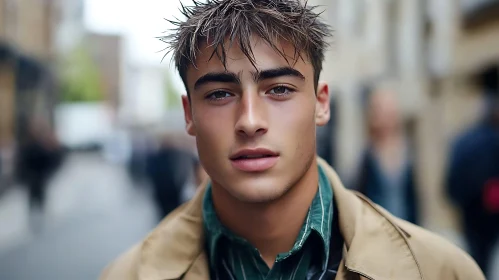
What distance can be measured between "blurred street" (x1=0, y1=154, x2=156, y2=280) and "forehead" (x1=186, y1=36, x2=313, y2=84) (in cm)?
701

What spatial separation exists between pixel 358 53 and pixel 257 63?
1887 centimetres

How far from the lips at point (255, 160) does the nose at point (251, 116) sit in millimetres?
54

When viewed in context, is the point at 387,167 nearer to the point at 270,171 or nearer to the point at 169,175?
the point at 270,171

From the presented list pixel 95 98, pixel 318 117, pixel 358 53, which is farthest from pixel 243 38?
pixel 95 98

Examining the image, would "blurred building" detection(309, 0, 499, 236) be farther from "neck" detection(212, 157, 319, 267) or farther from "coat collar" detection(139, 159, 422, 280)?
"neck" detection(212, 157, 319, 267)

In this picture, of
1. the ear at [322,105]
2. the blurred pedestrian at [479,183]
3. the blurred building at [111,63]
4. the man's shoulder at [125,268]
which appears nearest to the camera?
the ear at [322,105]

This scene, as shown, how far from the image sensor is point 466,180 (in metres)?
4.96

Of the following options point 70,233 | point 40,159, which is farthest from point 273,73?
point 70,233

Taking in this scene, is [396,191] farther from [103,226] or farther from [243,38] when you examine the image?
[103,226]

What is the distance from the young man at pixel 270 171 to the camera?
1978mm

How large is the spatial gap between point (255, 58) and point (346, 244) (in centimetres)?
65

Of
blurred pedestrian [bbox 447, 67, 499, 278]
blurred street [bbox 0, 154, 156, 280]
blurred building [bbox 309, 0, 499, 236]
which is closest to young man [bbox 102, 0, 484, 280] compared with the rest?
blurred pedestrian [bbox 447, 67, 499, 278]

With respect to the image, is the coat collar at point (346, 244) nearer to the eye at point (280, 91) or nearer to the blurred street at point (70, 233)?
the eye at point (280, 91)

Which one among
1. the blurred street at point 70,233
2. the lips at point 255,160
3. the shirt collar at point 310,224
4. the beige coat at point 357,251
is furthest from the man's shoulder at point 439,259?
the blurred street at point 70,233
